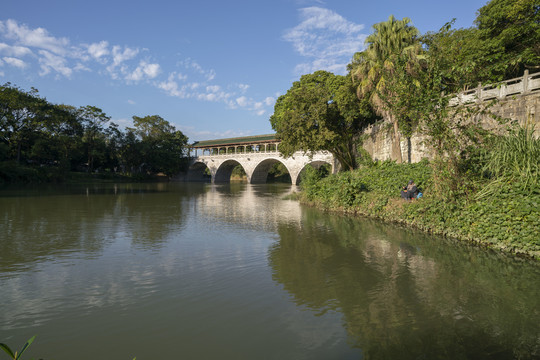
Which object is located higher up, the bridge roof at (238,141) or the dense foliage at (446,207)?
the bridge roof at (238,141)

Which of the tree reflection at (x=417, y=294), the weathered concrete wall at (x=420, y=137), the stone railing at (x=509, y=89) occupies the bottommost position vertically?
the tree reflection at (x=417, y=294)

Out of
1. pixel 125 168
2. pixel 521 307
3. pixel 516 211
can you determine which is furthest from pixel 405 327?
pixel 125 168

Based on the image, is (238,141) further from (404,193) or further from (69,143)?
(404,193)

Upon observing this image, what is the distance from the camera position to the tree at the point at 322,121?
24.0m

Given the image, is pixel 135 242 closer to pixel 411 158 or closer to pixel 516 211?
pixel 516 211

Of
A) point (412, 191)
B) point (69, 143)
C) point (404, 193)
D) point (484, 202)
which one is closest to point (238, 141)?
point (69, 143)

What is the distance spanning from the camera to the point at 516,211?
784 cm

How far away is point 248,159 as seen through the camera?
61.4m

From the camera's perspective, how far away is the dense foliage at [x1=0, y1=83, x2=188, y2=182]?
3831 cm

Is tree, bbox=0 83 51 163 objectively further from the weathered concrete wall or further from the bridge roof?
the weathered concrete wall

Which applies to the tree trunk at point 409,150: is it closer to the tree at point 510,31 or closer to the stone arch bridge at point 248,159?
the tree at point 510,31

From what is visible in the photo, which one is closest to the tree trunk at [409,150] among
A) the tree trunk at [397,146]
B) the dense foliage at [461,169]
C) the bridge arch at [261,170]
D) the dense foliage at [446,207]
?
the tree trunk at [397,146]

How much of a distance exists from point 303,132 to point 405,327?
799 inches

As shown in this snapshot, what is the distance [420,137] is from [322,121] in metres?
7.17
